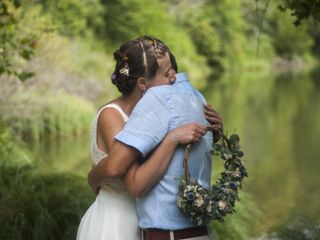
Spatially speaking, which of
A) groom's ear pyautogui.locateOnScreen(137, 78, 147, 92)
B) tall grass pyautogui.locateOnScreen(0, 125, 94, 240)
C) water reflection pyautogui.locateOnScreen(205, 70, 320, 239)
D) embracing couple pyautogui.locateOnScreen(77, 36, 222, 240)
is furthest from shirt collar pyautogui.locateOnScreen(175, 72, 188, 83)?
water reflection pyautogui.locateOnScreen(205, 70, 320, 239)

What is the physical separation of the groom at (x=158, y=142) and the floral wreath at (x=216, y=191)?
0.04 metres

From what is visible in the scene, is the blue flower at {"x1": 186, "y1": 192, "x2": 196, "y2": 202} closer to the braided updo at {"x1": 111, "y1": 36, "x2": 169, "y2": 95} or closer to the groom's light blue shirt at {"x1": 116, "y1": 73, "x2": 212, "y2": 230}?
the groom's light blue shirt at {"x1": 116, "y1": 73, "x2": 212, "y2": 230}

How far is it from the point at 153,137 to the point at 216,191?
0.30 metres

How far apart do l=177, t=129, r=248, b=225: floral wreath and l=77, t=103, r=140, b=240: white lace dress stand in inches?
14.3

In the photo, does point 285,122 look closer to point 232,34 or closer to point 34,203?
point 34,203

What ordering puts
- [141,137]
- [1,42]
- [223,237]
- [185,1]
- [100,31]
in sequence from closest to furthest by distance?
[141,137] → [223,237] → [1,42] → [100,31] → [185,1]

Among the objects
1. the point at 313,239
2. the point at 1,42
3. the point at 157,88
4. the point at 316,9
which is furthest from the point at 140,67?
the point at 1,42

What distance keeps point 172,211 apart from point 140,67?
52 cm

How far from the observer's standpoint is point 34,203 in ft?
14.7

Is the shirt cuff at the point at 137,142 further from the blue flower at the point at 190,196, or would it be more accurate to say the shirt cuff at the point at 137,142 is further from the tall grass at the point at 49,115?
the tall grass at the point at 49,115

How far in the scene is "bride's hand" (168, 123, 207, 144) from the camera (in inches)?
82.9

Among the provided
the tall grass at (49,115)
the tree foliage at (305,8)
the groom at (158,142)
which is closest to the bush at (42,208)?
the tree foliage at (305,8)

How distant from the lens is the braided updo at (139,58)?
223cm

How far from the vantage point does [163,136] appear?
83.7 inches
